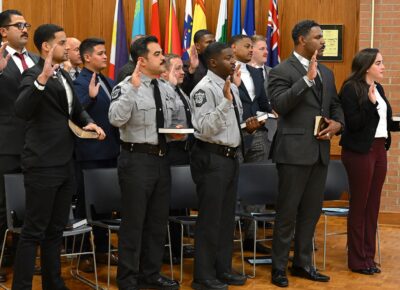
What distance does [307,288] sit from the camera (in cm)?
523

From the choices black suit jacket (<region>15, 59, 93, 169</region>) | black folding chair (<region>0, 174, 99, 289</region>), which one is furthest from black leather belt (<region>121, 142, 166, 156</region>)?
black folding chair (<region>0, 174, 99, 289</region>)

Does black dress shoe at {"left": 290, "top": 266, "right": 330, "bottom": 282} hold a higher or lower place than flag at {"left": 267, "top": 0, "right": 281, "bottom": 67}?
lower

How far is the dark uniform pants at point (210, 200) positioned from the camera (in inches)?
197

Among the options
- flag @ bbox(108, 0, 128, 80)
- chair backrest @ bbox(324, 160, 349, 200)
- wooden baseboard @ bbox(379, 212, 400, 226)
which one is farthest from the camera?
flag @ bbox(108, 0, 128, 80)

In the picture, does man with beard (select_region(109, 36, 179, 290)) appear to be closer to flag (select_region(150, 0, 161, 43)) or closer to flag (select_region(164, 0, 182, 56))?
flag (select_region(164, 0, 182, 56))

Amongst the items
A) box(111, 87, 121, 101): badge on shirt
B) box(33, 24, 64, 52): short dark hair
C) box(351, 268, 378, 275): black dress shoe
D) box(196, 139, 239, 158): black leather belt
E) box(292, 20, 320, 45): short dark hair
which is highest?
box(292, 20, 320, 45): short dark hair

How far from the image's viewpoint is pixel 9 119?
535cm

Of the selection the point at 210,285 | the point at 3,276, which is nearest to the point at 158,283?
the point at 210,285

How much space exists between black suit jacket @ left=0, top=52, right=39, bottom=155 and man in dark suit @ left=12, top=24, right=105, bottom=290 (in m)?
0.77

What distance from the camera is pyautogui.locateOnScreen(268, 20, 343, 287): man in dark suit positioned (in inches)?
207

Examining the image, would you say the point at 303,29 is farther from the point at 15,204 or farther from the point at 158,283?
the point at 15,204

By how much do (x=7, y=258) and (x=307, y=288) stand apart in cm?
226

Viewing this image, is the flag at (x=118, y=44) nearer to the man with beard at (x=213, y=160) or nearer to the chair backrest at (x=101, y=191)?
the chair backrest at (x=101, y=191)

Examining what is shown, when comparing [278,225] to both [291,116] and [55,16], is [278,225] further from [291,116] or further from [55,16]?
[55,16]
